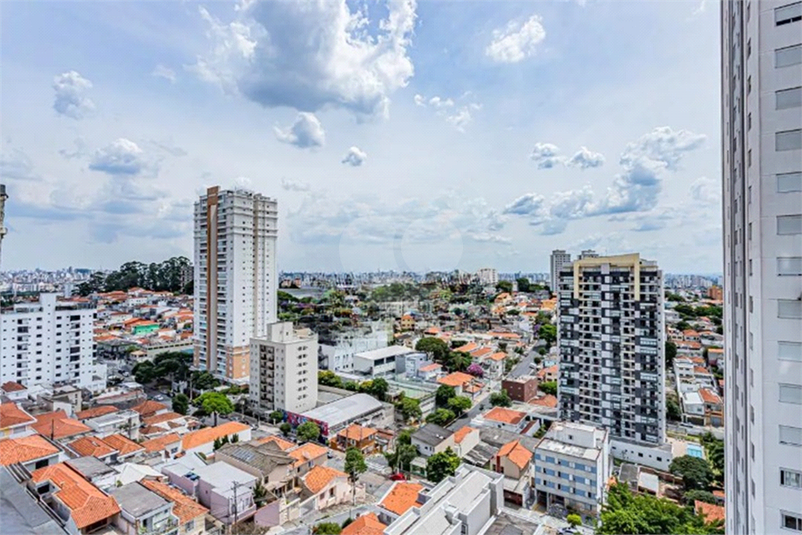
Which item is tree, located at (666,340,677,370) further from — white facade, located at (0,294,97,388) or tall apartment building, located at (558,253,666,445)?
white facade, located at (0,294,97,388)

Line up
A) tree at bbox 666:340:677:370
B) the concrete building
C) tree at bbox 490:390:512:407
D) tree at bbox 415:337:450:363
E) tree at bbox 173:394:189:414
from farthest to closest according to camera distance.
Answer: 1. tree at bbox 415:337:450:363
2. tree at bbox 666:340:677:370
3. tree at bbox 490:390:512:407
4. tree at bbox 173:394:189:414
5. the concrete building

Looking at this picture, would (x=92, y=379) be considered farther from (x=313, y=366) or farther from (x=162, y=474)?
(x=162, y=474)

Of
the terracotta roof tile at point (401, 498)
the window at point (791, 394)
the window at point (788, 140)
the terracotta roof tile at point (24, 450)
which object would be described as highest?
the window at point (788, 140)

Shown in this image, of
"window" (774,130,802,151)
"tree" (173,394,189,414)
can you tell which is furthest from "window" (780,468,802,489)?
"tree" (173,394,189,414)

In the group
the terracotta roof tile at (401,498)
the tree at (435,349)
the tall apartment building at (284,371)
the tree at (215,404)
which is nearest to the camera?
the terracotta roof tile at (401,498)

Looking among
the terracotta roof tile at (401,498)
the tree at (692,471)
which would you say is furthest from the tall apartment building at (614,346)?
the terracotta roof tile at (401,498)

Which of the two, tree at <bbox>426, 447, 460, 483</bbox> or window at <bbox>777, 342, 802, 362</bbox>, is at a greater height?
window at <bbox>777, 342, 802, 362</bbox>

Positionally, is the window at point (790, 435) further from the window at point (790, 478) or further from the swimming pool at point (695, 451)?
the swimming pool at point (695, 451)
